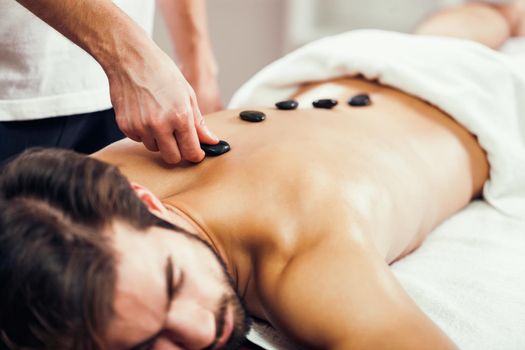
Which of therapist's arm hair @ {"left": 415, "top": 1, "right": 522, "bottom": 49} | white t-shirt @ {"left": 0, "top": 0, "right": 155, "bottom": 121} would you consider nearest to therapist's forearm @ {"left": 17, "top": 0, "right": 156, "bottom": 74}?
white t-shirt @ {"left": 0, "top": 0, "right": 155, "bottom": 121}

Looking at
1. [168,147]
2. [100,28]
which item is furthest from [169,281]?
[100,28]

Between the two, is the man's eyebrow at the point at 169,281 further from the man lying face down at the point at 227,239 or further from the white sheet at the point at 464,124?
the white sheet at the point at 464,124

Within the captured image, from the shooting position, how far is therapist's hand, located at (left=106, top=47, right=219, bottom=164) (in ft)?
3.52

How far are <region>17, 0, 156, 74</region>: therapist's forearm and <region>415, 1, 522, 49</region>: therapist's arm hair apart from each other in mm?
1130

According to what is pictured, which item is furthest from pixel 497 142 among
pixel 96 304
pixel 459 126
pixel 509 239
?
pixel 96 304

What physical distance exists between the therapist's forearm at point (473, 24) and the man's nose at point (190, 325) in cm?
133

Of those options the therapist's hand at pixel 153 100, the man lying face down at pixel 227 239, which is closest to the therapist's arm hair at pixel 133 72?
the therapist's hand at pixel 153 100

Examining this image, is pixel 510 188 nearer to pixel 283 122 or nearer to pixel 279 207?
pixel 283 122

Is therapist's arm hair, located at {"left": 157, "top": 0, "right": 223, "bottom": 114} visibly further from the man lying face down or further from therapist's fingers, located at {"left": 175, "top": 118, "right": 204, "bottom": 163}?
therapist's fingers, located at {"left": 175, "top": 118, "right": 204, "bottom": 163}

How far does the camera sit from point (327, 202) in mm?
1108

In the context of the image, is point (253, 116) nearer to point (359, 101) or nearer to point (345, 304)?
point (359, 101)

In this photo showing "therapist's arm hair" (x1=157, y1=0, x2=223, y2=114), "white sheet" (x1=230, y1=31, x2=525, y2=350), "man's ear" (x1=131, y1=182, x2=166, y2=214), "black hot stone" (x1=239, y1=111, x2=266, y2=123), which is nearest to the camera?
"man's ear" (x1=131, y1=182, x2=166, y2=214)

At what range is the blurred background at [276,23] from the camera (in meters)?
2.52

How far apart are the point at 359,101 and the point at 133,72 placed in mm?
559
